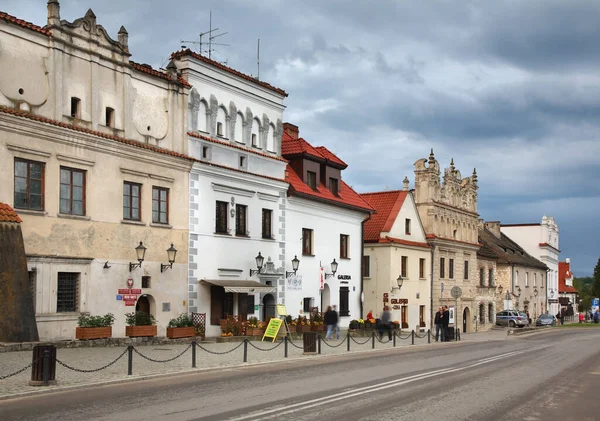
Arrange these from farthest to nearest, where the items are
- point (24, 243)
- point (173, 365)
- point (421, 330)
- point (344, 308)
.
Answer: point (421, 330) → point (344, 308) → point (24, 243) → point (173, 365)

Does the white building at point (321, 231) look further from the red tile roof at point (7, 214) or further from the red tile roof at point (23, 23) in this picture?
the red tile roof at point (7, 214)

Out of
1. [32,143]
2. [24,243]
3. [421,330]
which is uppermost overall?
[32,143]

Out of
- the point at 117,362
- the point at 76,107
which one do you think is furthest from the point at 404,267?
the point at 117,362

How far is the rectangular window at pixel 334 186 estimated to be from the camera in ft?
146

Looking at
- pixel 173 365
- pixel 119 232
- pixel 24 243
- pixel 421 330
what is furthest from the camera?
pixel 421 330

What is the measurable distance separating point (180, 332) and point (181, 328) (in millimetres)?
166

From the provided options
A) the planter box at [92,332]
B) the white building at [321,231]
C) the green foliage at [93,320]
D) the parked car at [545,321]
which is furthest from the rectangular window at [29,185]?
the parked car at [545,321]

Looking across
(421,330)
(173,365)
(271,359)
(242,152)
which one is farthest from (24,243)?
(421,330)

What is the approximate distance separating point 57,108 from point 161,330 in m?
9.75

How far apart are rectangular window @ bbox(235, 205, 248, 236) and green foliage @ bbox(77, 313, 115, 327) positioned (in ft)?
30.9

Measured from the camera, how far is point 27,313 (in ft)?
75.0

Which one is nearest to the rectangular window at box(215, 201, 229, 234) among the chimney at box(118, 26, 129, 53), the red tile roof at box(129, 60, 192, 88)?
the red tile roof at box(129, 60, 192, 88)

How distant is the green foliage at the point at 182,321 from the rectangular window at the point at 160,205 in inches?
157

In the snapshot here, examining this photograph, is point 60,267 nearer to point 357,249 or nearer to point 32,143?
point 32,143
